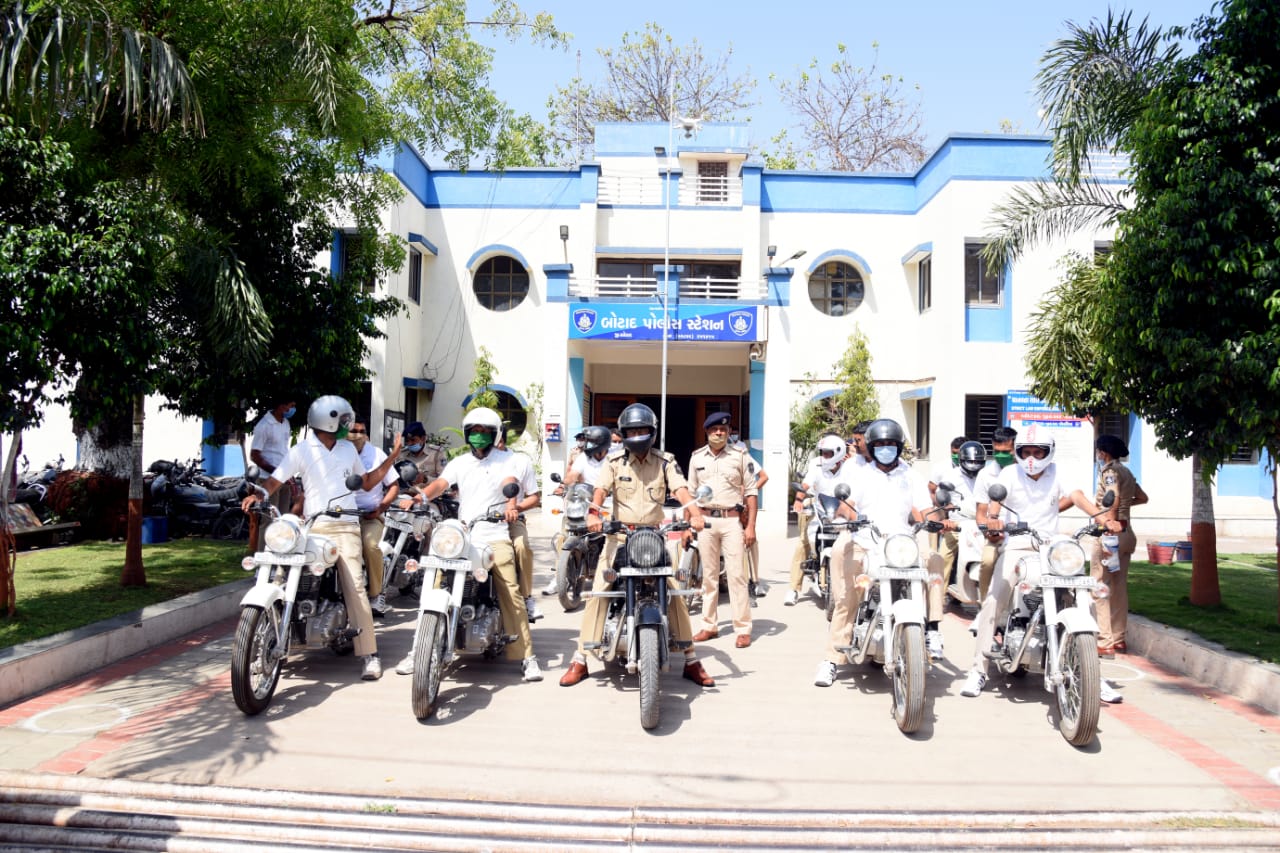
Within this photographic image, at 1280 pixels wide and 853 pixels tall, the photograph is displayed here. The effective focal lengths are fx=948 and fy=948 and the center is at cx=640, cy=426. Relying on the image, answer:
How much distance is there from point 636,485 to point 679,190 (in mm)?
16843

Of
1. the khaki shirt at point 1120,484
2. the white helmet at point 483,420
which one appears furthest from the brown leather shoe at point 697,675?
the khaki shirt at point 1120,484

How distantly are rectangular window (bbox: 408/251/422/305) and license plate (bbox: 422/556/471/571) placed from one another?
15.7m

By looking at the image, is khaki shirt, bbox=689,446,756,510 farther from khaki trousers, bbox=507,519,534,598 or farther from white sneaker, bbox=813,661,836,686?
white sneaker, bbox=813,661,836,686

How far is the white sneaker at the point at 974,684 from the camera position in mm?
6422

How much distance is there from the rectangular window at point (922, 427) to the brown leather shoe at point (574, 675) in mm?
14806

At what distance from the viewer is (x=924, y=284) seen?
68.5ft

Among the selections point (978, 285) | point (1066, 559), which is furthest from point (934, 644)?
point (978, 285)

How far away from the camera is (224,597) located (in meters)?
8.62

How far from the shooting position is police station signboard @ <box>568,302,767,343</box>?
18.3 m

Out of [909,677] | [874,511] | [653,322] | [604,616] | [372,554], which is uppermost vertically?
[653,322]

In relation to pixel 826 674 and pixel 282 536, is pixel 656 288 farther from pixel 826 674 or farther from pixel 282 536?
pixel 282 536

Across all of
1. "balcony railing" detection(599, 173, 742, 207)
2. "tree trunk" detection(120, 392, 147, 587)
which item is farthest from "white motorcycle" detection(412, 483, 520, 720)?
"balcony railing" detection(599, 173, 742, 207)

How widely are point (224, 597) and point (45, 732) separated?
3338mm

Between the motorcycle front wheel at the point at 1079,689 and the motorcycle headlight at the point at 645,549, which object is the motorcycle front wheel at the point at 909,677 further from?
the motorcycle headlight at the point at 645,549
